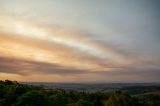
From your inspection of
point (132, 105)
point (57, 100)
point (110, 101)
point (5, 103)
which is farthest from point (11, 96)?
point (132, 105)

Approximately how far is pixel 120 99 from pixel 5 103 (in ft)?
106

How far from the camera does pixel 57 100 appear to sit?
58.3 meters

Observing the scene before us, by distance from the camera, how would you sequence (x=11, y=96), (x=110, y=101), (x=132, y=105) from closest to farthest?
(x=11, y=96) < (x=110, y=101) < (x=132, y=105)

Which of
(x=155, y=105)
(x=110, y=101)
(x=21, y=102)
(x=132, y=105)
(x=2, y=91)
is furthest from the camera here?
(x=155, y=105)

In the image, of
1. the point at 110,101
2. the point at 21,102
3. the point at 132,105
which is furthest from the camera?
the point at 132,105

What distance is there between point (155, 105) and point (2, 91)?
57.2 m

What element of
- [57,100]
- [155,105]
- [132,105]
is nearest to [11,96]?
[57,100]

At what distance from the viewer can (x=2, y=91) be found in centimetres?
5825

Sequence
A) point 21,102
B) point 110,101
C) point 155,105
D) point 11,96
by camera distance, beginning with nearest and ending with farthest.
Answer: point 21,102 → point 11,96 → point 110,101 → point 155,105

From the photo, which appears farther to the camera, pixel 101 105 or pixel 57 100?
pixel 101 105

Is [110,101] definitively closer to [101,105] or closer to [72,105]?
[101,105]

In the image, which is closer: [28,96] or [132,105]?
[28,96]

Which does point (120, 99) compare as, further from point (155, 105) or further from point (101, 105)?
Answer: point (155, 105)

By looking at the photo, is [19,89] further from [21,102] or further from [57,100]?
[21,102]
